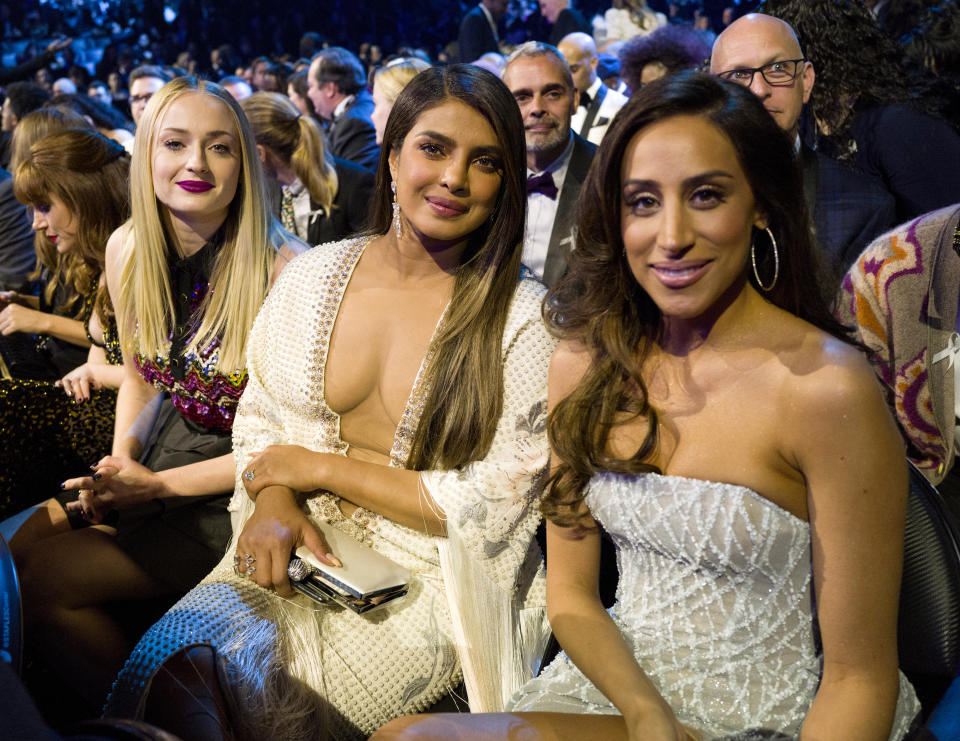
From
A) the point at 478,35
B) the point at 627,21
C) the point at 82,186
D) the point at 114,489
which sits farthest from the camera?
the point at 627,21

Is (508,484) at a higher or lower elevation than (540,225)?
lower

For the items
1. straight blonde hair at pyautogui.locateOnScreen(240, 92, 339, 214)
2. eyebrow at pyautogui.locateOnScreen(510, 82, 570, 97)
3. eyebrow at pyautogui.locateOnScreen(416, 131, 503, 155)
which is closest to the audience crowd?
eyebrow at pyautogui.locateOnScreen(416, 131, 503, 155)

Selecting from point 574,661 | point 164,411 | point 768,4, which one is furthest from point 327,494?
point 768,4

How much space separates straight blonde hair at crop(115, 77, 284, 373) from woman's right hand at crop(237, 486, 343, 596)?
74 cm

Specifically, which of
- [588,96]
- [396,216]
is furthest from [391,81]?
[396,216]

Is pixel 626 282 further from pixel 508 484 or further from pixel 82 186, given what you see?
pixel 82 186

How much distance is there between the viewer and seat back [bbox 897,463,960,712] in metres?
1.43

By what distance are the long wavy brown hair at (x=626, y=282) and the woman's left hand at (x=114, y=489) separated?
132 cm

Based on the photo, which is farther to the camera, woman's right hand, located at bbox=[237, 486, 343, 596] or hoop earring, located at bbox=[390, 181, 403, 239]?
hoop earring, located at bbox=[390, 181, 403, 239]

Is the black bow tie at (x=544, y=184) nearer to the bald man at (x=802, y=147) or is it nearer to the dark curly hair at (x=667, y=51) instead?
the bald man at (x=802, y=147)

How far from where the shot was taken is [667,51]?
4621 mm

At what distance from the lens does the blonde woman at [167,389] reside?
2385 millimetres

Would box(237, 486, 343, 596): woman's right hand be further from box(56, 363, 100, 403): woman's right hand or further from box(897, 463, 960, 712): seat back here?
box(56, 363, 100, 403): woman's right hand

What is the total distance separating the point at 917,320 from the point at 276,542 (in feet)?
4.50
